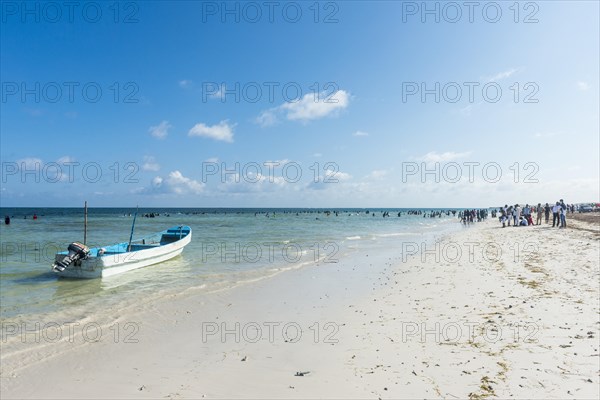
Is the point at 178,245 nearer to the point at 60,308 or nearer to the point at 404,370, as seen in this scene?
the point at 60,308

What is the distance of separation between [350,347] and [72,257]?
13606 millimetres

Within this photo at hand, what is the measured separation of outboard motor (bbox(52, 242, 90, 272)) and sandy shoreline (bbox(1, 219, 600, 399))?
6.85 m

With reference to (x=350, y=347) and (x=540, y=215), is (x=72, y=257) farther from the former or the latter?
(x=540, y=215)

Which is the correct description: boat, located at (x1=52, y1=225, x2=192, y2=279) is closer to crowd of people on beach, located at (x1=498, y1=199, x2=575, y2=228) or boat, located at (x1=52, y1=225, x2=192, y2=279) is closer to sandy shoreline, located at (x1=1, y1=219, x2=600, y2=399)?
sandy shoreline, located at (x1=1, y1=219, x2=600, y2=399)

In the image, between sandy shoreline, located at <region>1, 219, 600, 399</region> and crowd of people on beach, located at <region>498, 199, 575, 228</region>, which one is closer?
sandy shoreline, located at <region>1, 219, 600, 399</region>

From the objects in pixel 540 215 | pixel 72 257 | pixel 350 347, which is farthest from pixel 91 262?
pixel 540 215

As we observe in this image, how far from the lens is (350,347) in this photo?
6.88m

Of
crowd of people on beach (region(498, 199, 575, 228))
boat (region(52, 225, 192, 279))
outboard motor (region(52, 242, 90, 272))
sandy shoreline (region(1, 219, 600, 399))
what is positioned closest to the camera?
sandy shoreline (region(1, 219, 600, 399))

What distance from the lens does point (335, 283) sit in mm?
13242

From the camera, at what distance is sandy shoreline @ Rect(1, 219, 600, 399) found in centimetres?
532

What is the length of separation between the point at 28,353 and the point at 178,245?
1500 cm

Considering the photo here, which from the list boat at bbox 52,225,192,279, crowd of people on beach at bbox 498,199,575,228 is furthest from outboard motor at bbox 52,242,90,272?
crowd of people on beach at bbox 498,199,575,228

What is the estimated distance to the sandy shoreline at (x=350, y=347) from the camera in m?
5.32

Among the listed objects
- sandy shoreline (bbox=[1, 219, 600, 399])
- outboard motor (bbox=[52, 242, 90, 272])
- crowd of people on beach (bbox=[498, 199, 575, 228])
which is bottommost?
sandy shoreline (bbox=[1, 219, 600, 399])
